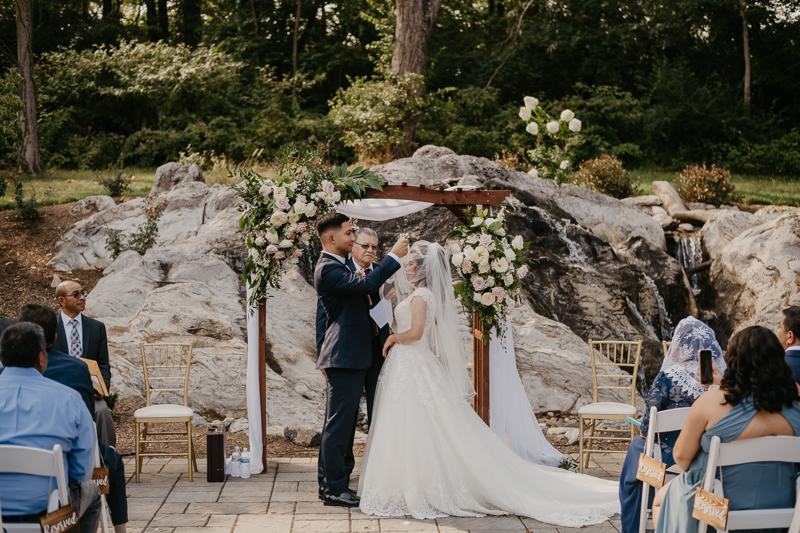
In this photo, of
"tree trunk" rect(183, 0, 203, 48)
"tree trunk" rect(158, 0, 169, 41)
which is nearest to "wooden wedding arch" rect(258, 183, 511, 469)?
"tree trunk" rect(183, 0, 203, 48)

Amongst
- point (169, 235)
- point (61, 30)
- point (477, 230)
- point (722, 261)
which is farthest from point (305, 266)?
point (61, 30)

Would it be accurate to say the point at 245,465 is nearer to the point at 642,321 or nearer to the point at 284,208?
the point at 284,208

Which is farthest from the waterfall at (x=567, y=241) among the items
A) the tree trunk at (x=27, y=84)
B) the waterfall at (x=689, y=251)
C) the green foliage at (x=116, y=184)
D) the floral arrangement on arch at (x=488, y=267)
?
the tree trunk at (x=27, y=84)

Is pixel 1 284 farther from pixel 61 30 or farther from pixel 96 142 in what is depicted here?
pixel 61 30

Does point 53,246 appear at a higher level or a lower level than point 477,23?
lower

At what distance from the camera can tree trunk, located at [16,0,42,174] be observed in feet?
45.5

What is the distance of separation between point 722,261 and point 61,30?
18.6 meters

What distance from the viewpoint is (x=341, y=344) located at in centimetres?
512

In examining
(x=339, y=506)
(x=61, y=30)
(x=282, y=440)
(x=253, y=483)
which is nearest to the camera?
(x=339, y=506)

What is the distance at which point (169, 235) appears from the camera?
405 inches

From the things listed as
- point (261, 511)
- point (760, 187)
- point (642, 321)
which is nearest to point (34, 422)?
point (261, 511)

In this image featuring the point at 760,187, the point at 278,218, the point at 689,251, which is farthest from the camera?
the point at 760,187

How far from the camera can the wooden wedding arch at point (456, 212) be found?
6.07 meters

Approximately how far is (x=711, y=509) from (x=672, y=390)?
993mm
